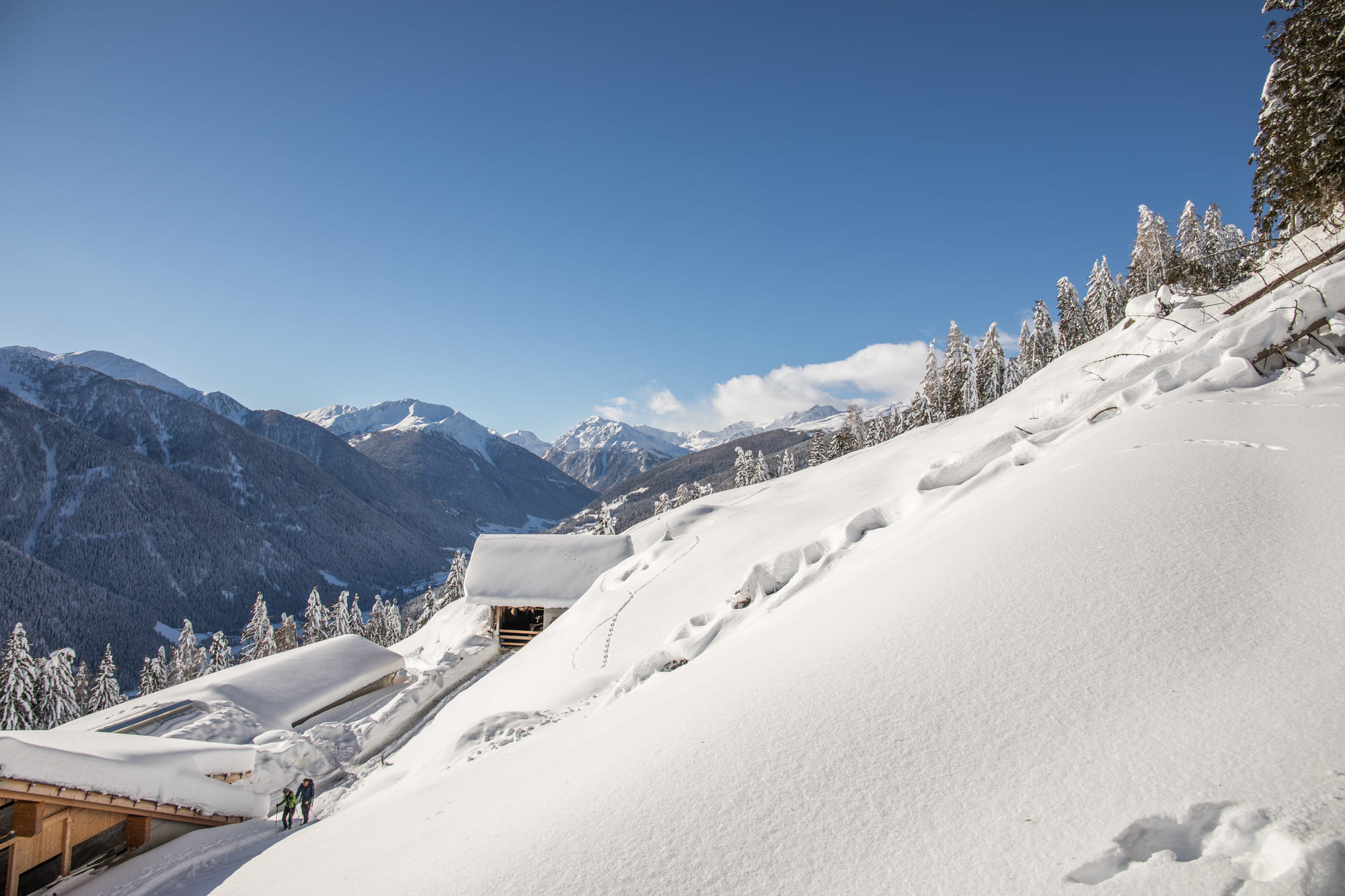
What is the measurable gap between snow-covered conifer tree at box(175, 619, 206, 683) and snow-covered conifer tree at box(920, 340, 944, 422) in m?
68.9

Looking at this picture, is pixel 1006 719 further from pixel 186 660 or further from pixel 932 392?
pixel 186 660

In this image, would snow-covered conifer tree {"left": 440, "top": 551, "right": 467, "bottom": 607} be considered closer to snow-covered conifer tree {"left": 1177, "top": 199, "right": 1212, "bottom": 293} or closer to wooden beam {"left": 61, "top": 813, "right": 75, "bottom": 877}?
wooden beam {"left": 61, "top": 813, "right": 75, "bottom": 877}

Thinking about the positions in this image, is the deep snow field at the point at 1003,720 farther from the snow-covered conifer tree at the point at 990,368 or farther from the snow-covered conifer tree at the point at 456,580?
the snow-covered conifer tree at the point at 990,368

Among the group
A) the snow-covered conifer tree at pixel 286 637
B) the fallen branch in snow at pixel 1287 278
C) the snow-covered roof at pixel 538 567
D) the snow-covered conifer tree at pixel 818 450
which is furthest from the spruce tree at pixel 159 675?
the fallen branch in snow at pixel 1287 278

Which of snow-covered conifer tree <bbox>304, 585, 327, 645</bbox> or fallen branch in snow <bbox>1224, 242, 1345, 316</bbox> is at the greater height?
fallen branch in snow <bbox>1224, 242, 1345, 316</bbox>

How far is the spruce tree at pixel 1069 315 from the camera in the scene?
59.0 metres

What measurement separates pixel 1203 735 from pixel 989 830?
128 centimetres

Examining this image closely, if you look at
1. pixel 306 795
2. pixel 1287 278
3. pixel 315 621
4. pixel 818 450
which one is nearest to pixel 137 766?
pixel 306 795

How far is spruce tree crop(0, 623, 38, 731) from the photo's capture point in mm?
33156

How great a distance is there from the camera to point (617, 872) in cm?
302

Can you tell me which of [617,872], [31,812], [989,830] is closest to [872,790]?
[989,830]

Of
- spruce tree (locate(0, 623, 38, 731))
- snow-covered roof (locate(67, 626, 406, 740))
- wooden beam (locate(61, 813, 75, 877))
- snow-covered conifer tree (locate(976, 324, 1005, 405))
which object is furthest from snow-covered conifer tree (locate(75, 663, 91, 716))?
snow-covered conifer tree (locate(976, 324, 1005, 405))

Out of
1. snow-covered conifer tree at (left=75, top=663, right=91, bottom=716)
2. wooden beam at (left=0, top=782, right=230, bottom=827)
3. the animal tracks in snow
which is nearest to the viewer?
the animal tracks in snow

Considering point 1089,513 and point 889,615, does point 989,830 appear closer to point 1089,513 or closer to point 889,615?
point 889,615
